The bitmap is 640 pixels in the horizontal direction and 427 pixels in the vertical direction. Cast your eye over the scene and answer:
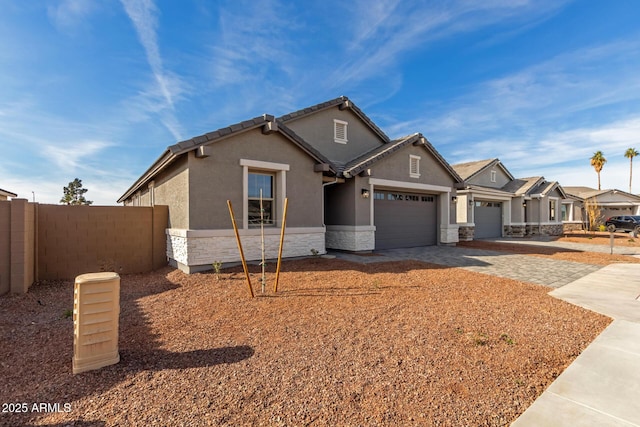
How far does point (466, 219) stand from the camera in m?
19.2

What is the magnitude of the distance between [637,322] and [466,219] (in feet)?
50.2

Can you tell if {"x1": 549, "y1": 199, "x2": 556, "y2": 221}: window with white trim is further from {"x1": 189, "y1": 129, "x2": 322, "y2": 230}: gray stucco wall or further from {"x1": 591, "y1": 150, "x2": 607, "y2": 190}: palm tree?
{"x1": 591, "y1": 150, "x2": 607, "y2": 190}: palm tree

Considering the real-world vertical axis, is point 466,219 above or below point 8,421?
above

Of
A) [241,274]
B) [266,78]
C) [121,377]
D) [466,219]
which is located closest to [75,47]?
[266,78]

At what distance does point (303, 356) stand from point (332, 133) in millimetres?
12378

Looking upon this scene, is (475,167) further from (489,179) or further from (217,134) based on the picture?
(217,134)

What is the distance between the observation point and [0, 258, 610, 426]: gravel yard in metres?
2.55

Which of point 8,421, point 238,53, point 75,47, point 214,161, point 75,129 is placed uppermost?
point 238,53

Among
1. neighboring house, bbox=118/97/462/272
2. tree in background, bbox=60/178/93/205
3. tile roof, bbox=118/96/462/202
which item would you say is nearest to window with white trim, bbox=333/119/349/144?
neighboring house, bbox=118/97/462/272

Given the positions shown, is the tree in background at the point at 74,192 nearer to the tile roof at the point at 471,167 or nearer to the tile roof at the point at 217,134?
the tile roof at the point at 217,134

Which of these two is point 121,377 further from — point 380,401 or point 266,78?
point 266,78

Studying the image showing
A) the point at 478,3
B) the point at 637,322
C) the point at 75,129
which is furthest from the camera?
the point at 75,129

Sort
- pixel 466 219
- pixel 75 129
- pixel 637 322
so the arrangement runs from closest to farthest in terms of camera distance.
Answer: pixel 637 322 → pixel 75 129 → pixel 466 219

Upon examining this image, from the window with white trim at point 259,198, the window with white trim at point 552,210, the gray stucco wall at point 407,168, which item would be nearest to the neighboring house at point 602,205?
the window with white trim at point 552,210
